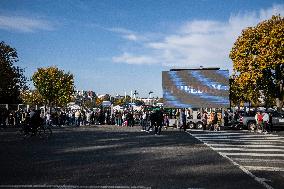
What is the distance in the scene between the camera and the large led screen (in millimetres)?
34594

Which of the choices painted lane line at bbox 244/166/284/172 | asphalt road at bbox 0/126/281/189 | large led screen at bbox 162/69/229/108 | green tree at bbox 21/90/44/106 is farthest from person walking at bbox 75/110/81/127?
green tree at bbox 21/90/44/106

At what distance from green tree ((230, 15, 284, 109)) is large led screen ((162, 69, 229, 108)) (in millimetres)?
5276

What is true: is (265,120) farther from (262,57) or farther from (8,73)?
(8,73)

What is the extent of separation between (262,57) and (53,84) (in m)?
54.2

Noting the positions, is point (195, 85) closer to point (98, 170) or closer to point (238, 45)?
point (238, 45)

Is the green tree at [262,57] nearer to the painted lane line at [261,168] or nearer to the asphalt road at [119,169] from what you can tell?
the asphalt road at [119,169]

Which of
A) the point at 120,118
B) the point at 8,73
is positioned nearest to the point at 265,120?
the point at 120,118

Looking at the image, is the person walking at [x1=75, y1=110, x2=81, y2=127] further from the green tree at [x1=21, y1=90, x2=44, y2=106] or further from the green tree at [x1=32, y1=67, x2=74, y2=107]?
the green tree at [x1=21, y1=90, x2=44, y2=106]

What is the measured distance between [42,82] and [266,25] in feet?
182

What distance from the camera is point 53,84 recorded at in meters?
81.0

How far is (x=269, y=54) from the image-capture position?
3697 cm

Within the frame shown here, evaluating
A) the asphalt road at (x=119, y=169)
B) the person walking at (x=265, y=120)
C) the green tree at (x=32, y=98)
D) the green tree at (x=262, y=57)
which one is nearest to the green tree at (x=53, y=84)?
the green tree at (x=32, y=98)

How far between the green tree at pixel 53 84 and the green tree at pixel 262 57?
5008 centimetres

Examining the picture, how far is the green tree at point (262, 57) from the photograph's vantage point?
1442 inches
